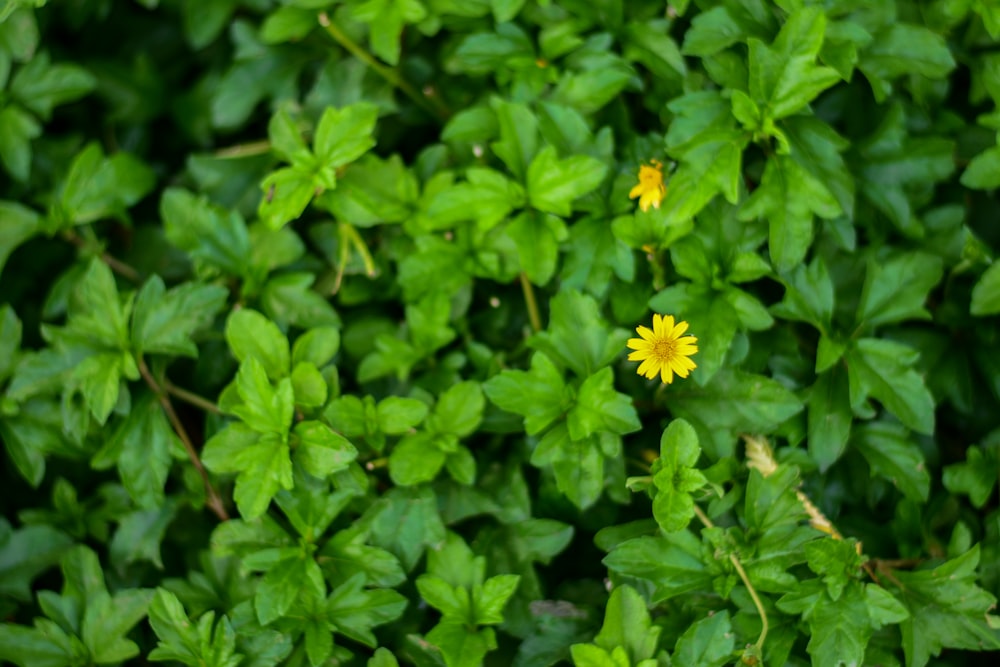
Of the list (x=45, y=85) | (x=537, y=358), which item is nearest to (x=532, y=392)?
(x=537, y=358)

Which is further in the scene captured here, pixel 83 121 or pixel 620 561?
pixel 83 121

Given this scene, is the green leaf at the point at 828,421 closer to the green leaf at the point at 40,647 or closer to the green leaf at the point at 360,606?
the green leaf at the point at 360,606

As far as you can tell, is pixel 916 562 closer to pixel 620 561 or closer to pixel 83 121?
pixel 620 561

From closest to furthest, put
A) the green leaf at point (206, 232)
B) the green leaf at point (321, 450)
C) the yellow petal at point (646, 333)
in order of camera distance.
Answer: the yellow petal at point (646, 333)
the green leaf at point (321, 450)
the green leaf at point (206, 232)

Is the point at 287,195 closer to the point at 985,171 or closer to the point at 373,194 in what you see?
the point at 373,194

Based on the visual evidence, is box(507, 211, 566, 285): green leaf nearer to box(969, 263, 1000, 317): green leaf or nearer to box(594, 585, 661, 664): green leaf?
box(594, 585, 661, 664): green leaf

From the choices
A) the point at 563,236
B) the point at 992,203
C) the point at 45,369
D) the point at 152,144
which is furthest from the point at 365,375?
the point at 992,203

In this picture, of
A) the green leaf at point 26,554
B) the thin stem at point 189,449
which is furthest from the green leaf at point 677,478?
the green leaf at point 26,554
